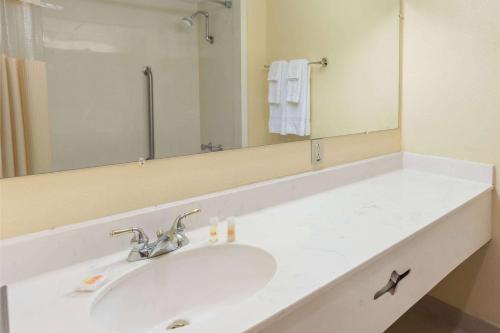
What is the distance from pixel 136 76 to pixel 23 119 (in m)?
0.30

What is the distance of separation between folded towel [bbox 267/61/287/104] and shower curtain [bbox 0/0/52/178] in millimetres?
781

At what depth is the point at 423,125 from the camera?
1.87 metres

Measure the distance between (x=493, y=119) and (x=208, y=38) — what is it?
49.9 inches

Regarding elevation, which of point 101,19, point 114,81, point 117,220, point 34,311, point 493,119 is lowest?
point 34,311

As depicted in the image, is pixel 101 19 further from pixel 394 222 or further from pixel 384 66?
pixel 384 66

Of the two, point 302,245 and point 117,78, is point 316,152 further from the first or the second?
point 117,78

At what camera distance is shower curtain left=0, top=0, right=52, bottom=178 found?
2.75 ft

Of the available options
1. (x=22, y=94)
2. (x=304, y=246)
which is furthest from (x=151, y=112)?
(x=304, y=246)

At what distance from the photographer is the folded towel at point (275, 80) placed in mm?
1418

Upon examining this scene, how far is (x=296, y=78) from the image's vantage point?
4.98 ft

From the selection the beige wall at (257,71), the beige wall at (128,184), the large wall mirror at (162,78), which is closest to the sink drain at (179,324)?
the beige wall at (128,184)

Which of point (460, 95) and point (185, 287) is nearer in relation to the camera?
point (185, 287)

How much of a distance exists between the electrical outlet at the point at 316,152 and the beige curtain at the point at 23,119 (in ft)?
3.33

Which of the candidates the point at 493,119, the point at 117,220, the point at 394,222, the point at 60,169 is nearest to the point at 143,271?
the point at 117,220
